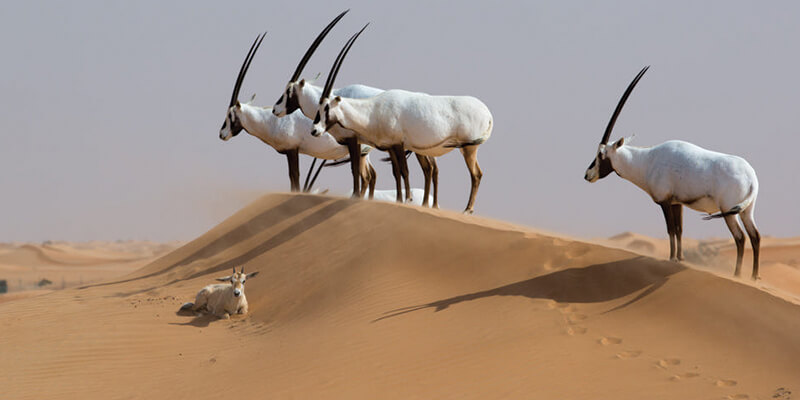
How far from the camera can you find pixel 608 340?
9.45 m

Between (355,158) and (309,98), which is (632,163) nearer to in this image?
(355,158)

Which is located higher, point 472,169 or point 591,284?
point 472,169

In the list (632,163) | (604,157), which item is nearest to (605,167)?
(604,157)

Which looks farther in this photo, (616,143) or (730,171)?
(616,143)

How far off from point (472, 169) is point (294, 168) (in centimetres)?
524

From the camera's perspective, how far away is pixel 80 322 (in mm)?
13859

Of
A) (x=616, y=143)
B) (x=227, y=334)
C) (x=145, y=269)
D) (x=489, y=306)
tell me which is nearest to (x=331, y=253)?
(x=227, y=334)

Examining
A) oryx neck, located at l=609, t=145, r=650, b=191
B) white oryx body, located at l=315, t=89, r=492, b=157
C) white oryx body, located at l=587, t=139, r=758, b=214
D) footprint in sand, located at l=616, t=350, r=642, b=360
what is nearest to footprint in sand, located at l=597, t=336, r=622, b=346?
footprint in sand, located at l=616, t=350, r=642, b=360

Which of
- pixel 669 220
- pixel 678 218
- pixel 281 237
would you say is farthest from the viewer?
pixel 281 237

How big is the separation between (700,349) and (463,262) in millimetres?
4047

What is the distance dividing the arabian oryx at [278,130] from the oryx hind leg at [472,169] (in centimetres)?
339

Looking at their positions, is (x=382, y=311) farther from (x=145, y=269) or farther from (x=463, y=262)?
(x=145, y=269)

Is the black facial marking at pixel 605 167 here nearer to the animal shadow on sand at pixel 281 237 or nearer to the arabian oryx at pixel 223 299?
the animal shadow on sand at pixel 281 237

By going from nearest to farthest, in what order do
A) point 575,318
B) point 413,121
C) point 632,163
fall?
point 575,318 → point 632,163 → point 413,121
